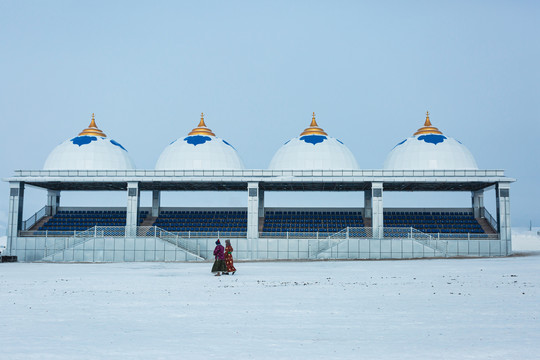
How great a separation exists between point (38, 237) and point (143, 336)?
37.8 meters

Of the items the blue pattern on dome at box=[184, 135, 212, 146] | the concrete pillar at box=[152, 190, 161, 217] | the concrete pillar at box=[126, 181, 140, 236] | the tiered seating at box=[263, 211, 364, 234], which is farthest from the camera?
the concrete pillar at box=[152, 190, 161, 217]

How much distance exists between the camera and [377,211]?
1640 inches

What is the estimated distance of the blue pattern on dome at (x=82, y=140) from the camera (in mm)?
49503

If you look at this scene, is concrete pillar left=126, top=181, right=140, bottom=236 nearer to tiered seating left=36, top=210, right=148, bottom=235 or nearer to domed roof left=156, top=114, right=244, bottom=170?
domed roof left=156, top=114, right=244, bottom=170

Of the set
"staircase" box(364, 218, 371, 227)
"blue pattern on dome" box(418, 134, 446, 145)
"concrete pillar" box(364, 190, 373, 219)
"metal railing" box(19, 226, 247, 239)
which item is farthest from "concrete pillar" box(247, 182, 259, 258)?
"blue pattern on dome" box(418, 134, 446, 145)

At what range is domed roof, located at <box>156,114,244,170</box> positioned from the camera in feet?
155

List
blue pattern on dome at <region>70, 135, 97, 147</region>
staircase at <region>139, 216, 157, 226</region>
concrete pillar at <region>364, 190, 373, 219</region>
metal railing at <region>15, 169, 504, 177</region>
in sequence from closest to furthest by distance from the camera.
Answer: metal railing at <region>15, 169, 504, 177</region>, staircase at <region>139, 216, 157, 226</region>, concrete pillar at <region>364, 190, 373, 219</region>, blue pattern on dome at <region>70, 135, 97, 147</region>

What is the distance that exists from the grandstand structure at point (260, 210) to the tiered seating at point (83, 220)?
0.31ft

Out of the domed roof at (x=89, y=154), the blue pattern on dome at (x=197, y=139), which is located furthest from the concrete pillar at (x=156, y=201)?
the blue pattern on dome at (x=197, y=139)

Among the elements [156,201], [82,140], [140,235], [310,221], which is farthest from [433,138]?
[82,140]

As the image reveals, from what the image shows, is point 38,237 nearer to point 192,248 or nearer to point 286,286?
point 192,248

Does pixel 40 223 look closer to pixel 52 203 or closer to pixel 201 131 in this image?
pixel 52 203

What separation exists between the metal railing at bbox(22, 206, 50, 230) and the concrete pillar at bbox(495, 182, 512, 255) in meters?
39.6

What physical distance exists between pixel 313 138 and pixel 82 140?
21830 mm
